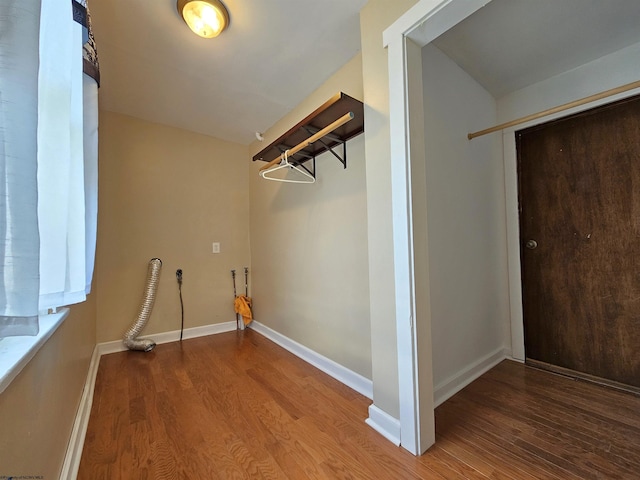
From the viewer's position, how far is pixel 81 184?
2.96 feet

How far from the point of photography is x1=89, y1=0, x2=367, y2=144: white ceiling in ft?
4.84

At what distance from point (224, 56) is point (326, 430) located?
2.49 m

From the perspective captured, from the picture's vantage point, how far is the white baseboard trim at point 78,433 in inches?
42.9

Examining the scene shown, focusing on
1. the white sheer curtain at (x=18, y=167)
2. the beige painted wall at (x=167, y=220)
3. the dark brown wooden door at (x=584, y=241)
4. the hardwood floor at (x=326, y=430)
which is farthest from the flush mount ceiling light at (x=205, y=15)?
the dark brown wooden door at (x=584, y=241)

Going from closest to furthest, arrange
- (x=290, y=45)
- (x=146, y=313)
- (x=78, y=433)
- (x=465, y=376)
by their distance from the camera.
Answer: (x=78, y=433), (x=290, y=45), (x=465, y=376), (x=146, y=313)

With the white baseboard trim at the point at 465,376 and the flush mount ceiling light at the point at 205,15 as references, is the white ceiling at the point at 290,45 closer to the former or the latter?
the flush mount ceiling light at the point at 205,15

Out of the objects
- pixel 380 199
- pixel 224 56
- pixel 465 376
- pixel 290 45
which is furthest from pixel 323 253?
pixel 224 56

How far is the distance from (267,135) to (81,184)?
2293mm

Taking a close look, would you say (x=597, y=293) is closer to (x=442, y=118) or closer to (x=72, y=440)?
(x=442, y=118)

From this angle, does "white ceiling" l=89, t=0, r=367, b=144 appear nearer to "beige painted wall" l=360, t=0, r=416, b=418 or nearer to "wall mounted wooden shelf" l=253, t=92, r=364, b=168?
"beige painted wall" l=360, t=0, r=416, b=418

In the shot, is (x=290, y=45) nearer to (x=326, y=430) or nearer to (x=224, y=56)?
(x=224, y=56)

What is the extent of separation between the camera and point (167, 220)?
9.39ft

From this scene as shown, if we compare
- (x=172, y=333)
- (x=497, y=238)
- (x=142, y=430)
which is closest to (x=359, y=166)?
(x=497, y=238)

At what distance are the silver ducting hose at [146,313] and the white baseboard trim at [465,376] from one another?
260 cm
